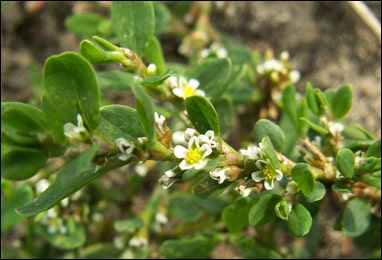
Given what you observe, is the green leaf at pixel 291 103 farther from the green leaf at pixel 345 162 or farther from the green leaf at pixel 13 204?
the green leaf at pixel 13 204

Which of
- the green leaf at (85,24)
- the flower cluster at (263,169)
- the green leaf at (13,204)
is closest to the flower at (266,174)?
the flower cluster at (263,169)

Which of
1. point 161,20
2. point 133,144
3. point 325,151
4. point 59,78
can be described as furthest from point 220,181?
point 161,20

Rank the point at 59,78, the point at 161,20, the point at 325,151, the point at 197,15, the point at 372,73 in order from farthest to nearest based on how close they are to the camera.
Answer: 1. the point at 197,15
2. the point at 372,73
3. the point at 161,20
4. the point at 325,151
5. the point at 59,78

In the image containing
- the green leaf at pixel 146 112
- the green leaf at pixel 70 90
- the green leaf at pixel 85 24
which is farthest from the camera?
the green leaf at pixel 85 24

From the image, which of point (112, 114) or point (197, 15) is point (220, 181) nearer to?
point (112, 114)

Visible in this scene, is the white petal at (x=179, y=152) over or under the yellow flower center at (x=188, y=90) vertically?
over

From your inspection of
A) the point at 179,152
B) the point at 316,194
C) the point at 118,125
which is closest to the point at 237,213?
the point at 316,194

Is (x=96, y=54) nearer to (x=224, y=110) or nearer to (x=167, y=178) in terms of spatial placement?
(x=167, y=178)

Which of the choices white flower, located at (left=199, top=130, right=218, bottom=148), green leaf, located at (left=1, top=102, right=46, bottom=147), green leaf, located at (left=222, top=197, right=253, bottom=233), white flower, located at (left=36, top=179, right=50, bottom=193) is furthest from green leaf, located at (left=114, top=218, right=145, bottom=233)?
white flower, located at (left=199, top=130, right=218, bottom=148)
